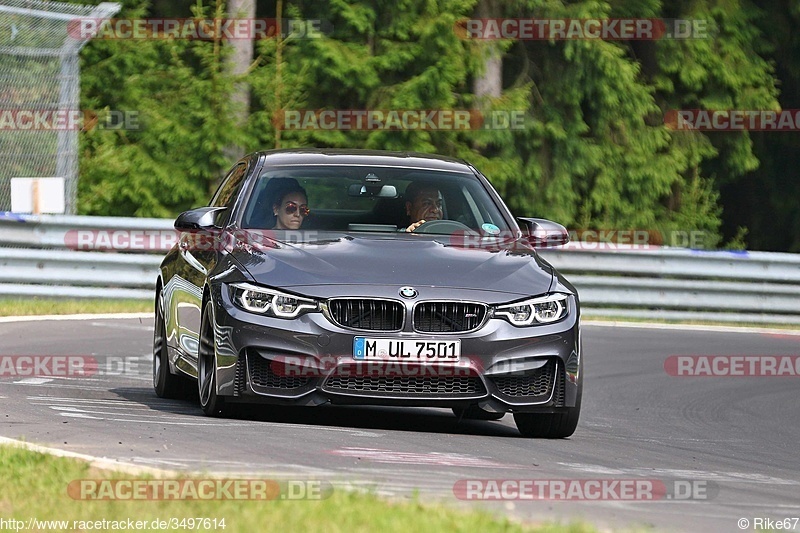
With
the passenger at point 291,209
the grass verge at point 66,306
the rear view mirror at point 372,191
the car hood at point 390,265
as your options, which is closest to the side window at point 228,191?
the passenger at point 291,209

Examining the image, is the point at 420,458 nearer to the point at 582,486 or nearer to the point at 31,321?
the point at 582,486

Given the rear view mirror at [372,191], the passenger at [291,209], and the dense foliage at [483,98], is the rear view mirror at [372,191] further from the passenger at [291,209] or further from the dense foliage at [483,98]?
the dense foliage at [483,98]

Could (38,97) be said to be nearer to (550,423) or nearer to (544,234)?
(544,234)

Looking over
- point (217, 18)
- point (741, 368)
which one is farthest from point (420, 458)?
point (217, 18)

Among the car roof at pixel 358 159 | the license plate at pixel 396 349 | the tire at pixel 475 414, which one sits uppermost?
the car roof at pixel 358 159

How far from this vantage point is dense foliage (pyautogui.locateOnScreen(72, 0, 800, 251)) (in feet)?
85.5

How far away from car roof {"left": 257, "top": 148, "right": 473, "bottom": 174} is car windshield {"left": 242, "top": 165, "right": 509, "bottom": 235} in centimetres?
7

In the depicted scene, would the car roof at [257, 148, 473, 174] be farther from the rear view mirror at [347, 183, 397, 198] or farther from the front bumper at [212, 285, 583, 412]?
the front bumper at [212, 285, 583, 412]

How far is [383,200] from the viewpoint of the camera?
1015 cm

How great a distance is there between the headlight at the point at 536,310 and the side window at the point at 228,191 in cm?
208

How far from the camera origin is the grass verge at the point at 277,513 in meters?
5.36

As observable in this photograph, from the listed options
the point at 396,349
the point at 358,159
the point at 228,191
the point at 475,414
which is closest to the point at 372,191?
the point at 358,159

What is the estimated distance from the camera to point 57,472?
21.1 feet

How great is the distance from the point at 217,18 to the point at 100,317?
8796 millimetres
